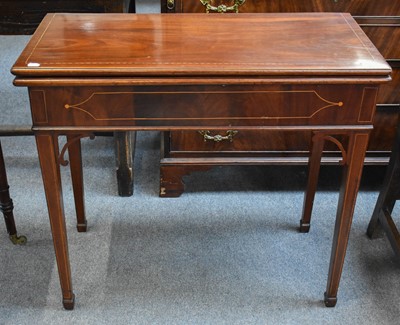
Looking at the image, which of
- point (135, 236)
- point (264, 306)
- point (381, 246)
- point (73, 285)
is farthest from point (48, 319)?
point (381, 246)

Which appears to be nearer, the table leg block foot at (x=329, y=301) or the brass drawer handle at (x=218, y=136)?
the table leg block foot at (x=329, y=301)

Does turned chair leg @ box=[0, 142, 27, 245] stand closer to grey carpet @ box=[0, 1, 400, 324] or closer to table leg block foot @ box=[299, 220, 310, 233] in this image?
grey carpet @ box=[0, 1, 400, 324]

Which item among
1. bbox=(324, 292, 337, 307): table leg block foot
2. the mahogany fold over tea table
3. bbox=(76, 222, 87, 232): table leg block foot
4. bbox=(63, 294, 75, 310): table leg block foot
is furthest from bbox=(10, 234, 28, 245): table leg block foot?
bbox=(324, 292, 337, 307): table leg block foot

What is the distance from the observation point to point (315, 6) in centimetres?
216

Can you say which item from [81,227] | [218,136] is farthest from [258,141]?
[81,227]

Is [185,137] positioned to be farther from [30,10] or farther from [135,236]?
[30,10]

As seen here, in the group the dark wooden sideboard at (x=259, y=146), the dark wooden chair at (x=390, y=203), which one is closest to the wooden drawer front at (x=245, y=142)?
the dark wooden sideboard at (x=259, y=146)

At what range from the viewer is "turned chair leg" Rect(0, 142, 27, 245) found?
2100 millimetres

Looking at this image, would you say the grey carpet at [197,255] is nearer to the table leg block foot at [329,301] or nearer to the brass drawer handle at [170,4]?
the table leg block foot at [329,301]

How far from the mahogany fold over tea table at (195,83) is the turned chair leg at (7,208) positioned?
0.49 m

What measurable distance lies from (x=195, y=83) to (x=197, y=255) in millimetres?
891

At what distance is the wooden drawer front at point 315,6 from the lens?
213 centimetres

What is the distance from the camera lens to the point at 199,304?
6.46ft

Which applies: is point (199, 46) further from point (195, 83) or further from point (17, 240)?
point (17, 240)
